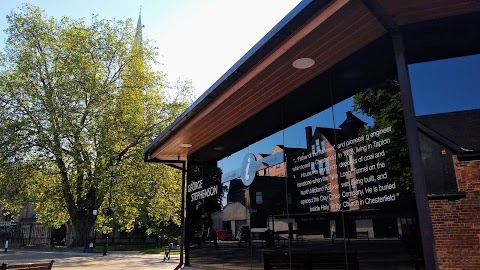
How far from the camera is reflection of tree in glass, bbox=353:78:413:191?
5.90 m

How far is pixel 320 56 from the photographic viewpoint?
621 centimetres

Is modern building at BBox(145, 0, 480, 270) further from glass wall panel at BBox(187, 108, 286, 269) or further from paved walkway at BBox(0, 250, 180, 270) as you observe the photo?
paved walkway at BBox(0, 250, 180, 270)

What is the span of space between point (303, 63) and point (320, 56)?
1.15 ft

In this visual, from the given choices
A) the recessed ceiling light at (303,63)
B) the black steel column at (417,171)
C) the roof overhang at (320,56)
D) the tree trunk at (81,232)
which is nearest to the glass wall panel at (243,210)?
the roof overhang at (320,56)

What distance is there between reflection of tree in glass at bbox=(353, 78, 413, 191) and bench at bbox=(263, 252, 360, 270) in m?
1.66

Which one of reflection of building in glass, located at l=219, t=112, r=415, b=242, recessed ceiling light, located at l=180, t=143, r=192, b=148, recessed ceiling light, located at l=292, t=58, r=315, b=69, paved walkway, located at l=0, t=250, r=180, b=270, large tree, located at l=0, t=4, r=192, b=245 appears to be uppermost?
large tree, located at l=0, t=4, r=192, b=245

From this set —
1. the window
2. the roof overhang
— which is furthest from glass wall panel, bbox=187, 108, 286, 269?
the roof overhang

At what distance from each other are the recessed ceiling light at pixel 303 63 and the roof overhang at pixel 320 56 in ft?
0.32

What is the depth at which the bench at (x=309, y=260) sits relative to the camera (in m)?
6.62

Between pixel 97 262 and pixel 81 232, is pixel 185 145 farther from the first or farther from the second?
pixel 81 232

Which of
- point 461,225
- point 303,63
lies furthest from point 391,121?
point 461,225

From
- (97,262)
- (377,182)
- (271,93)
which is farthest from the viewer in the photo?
(97,262)

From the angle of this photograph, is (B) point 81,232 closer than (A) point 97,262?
No

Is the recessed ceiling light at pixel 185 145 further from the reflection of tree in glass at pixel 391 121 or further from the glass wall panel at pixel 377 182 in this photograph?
the reflection of tree in glass at pixel 391 121
